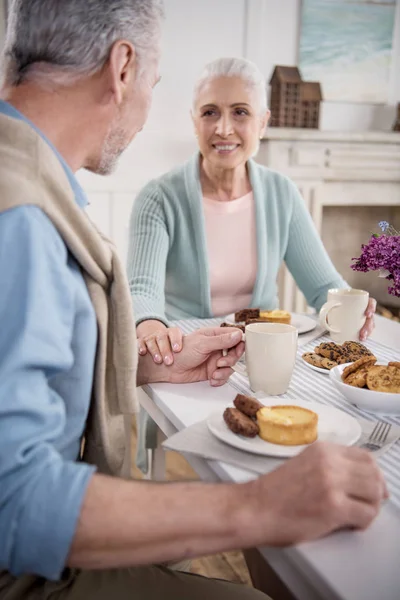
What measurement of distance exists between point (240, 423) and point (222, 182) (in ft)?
4.22

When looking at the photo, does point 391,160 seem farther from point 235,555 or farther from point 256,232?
point 235,555

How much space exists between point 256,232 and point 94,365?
3.90ft

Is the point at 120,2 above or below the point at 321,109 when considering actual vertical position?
below

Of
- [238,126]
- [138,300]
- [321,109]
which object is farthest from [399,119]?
[138,300]

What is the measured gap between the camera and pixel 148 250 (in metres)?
1.75

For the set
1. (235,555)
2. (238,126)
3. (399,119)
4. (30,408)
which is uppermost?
(399,119)

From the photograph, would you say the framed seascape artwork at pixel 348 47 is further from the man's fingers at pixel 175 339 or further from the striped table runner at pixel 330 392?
the man's fingers at pixel 175 339

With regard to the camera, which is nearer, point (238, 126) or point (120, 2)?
point (120, 2)

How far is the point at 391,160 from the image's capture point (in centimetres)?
356

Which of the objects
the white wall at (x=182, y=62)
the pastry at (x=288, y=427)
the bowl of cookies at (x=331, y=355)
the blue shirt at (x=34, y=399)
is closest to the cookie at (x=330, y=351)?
the bowl of cookies at (x=331, y=355)

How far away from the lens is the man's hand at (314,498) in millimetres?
625

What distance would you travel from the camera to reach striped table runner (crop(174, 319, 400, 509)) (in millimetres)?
760

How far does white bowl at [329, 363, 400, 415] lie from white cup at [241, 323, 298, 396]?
0.31ft

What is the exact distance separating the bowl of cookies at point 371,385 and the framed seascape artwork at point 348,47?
9.19 feet
